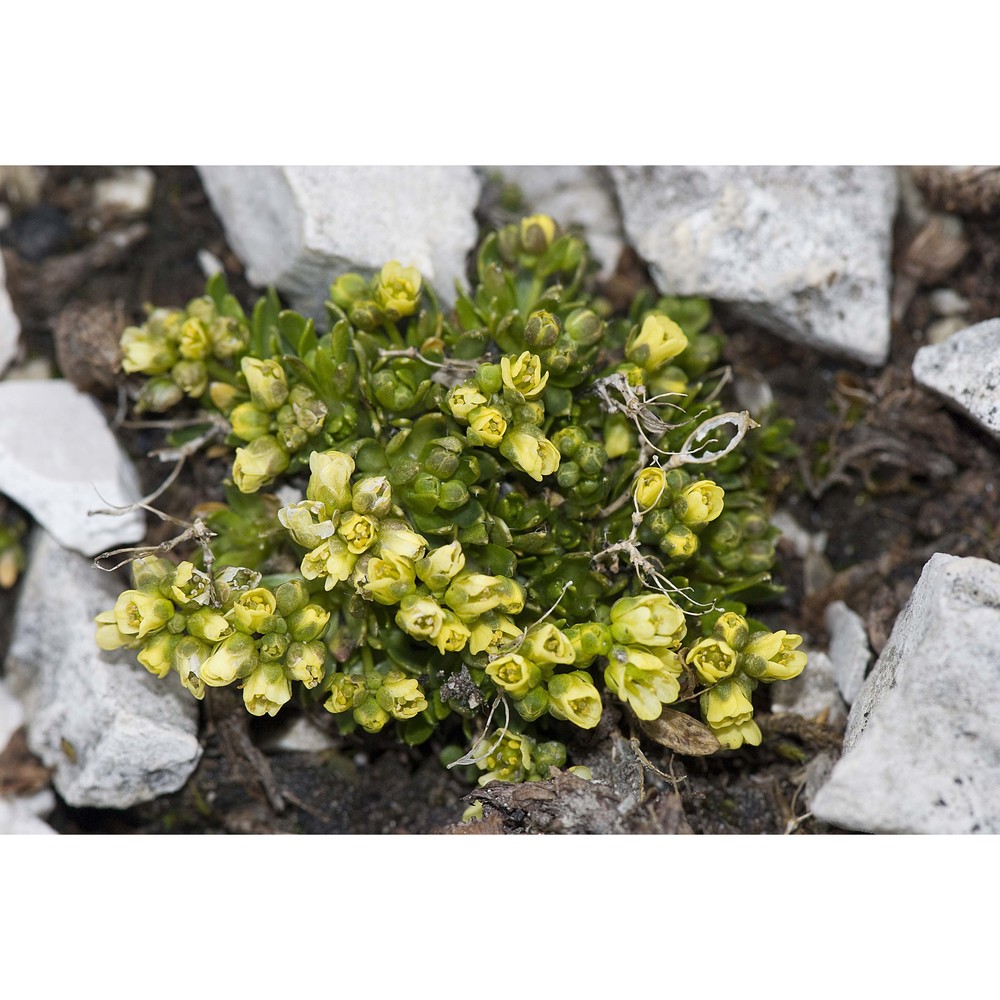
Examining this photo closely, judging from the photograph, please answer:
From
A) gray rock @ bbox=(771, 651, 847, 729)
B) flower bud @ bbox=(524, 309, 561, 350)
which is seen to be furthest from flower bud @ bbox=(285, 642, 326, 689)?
gray rock @ bbox=(771, 651, 847, 729)

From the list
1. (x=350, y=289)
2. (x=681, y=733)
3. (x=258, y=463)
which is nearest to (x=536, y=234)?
(x=350, y=289)

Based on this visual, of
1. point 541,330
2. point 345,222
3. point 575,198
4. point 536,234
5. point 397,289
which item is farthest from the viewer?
point 575,198

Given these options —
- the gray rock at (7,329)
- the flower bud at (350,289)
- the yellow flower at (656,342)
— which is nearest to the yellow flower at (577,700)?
the yellow flower at (656,342)

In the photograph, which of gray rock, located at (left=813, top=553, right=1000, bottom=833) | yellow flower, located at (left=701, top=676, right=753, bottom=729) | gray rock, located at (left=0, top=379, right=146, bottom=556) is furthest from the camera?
gray rock, located at (left=0, top=379, right=146, bottom=556)

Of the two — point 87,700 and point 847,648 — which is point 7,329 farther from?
point 847,648

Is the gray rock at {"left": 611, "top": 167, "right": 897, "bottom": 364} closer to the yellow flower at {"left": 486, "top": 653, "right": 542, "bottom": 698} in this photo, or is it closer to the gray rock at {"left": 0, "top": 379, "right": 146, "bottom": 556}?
the yellow flower at {"left": 486, "top": 653, "right": 542, "bottom": 698}

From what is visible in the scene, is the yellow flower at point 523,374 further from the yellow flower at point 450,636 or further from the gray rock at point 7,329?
the gray rock at point 7,329
